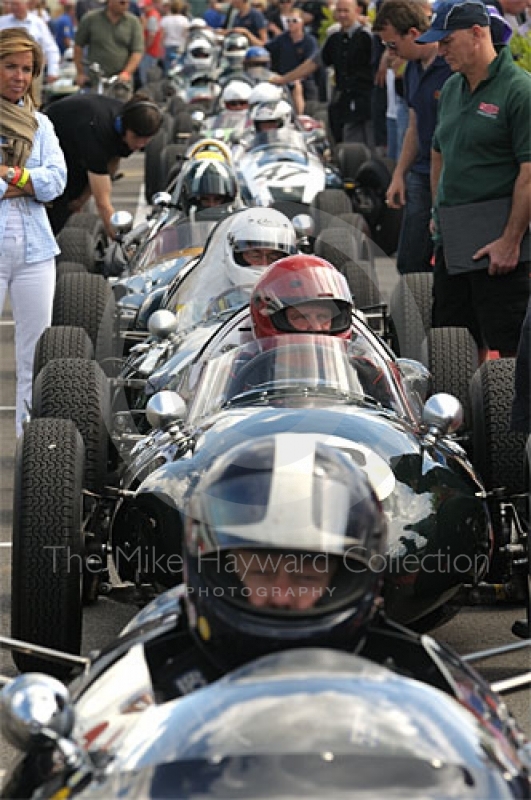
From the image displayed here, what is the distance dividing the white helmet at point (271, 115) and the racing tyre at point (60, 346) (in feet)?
32.1

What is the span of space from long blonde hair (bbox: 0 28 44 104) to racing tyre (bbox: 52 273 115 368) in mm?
1914

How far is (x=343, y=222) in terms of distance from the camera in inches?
564

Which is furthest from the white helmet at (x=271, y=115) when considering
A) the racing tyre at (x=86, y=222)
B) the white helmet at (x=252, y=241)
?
the white helmet at (x=252, y=241)

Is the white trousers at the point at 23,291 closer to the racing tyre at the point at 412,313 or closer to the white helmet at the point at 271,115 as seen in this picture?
the racing tyre at the point at 412,313

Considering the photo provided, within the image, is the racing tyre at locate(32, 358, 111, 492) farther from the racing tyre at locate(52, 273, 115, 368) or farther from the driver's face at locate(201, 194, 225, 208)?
the driver's face at locate(201, 194, 225, 208)

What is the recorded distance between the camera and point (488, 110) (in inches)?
360

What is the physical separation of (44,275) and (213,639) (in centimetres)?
514

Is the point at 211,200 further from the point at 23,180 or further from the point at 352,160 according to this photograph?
the point at 352,160

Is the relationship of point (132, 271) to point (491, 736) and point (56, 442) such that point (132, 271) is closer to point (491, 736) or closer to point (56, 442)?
point (56, 442)

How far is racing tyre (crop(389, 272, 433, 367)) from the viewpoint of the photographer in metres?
10.2

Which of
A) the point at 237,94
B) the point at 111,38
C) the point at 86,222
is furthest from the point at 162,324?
the point at 111,38

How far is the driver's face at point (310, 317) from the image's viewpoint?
299 inches

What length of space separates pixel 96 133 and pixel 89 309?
2199 mm

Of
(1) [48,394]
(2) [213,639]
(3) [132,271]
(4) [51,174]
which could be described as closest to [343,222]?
(3) [132,271]
